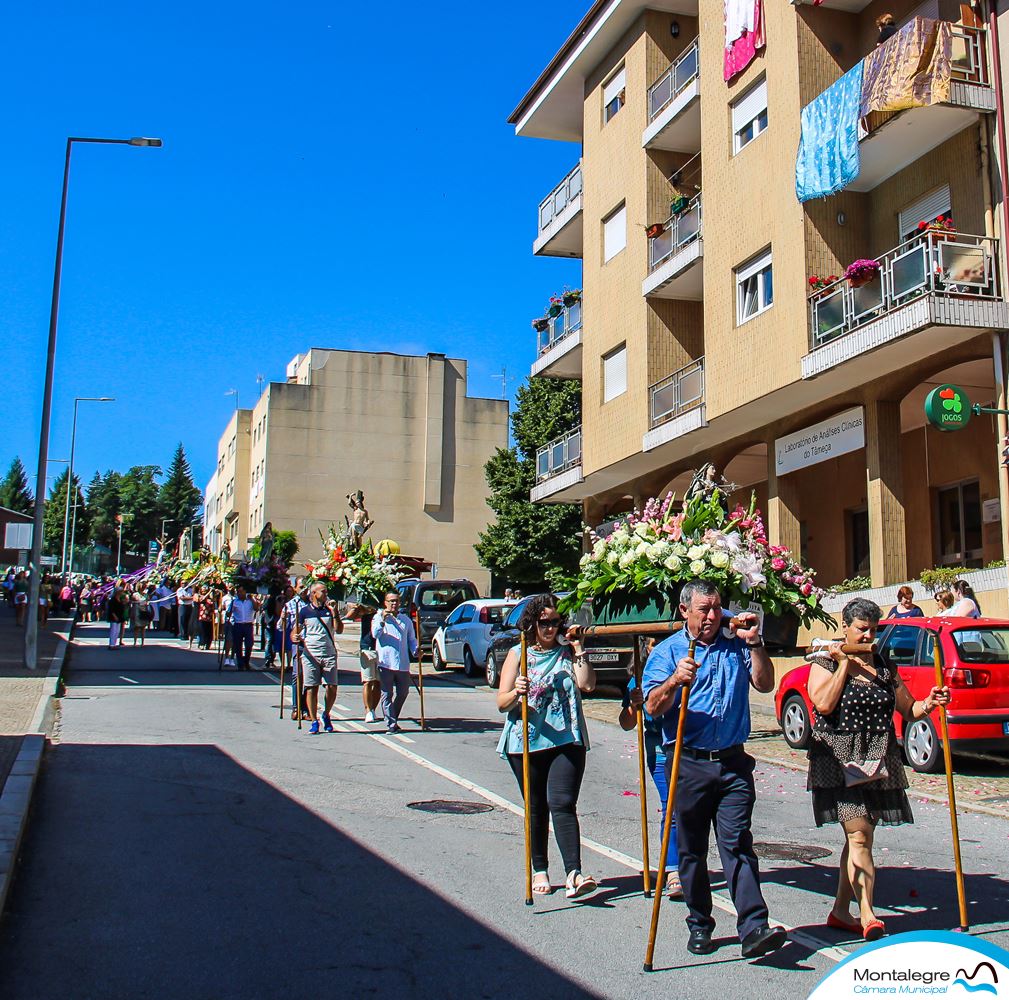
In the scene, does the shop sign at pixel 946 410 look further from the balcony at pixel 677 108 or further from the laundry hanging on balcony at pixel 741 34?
the balcony at pixel 677 108

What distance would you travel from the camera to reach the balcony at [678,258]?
80.1 ft

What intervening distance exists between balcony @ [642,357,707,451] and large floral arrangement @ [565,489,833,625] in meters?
15.3

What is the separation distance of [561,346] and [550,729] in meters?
24.7

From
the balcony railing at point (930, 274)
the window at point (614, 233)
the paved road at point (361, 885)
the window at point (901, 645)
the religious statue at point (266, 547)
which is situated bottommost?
the paved road at point (361, 885)

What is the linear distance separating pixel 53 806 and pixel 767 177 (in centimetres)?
1705

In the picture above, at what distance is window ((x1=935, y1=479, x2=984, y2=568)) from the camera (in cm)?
2127

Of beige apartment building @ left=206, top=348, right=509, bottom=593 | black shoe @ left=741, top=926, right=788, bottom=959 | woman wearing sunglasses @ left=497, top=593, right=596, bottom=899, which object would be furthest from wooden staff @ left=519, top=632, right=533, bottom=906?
beige apartment building @ left=206, top=348, right=509, bottom=593

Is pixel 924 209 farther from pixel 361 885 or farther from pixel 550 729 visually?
pixel 361 885

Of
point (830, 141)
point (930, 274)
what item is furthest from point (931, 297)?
point (830, 141)

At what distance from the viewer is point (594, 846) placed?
27.5ft

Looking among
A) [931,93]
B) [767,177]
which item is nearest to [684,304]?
[767,177]

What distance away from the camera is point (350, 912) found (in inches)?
253

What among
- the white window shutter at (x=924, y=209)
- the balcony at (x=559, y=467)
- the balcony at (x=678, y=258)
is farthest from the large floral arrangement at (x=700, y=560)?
the balcony at (x=559, y=467)

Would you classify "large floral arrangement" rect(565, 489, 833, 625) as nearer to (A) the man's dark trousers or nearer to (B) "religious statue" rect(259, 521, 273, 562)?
(A) the man's dark trousers
